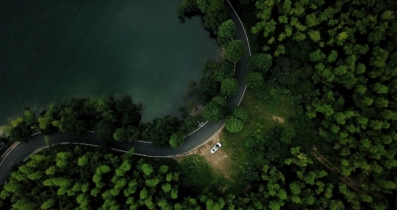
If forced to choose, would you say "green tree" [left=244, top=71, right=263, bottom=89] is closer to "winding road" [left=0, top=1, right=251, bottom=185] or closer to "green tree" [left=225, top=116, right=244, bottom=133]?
"winding road" [left=0, top=1, right=251, bottom=185]

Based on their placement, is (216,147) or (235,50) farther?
(216,147)

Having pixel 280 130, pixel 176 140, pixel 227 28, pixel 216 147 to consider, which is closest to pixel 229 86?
pixel 227 28

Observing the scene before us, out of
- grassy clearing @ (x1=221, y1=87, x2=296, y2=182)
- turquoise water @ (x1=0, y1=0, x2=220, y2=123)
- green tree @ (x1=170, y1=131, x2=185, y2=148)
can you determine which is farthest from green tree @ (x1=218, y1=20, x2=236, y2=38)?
green tree @ (x1=170, y1=131, x2=185, y2=148)

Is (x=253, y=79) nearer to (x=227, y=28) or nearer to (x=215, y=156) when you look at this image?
(x=227, y=28)

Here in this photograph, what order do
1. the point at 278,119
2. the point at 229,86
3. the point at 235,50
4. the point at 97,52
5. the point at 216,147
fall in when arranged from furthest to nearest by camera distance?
the point at 97,52, the point at 278,119, the point at 216,147, the point at 229,86, the point at 235,50

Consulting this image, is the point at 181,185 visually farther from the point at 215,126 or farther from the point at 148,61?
the point at 148,61

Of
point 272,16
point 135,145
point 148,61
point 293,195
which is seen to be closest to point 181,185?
point 135,145
